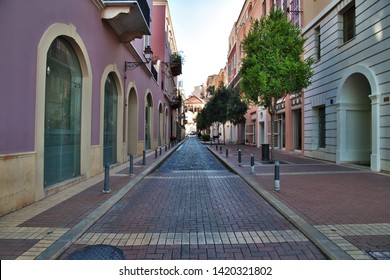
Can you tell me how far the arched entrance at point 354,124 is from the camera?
14.1 meters

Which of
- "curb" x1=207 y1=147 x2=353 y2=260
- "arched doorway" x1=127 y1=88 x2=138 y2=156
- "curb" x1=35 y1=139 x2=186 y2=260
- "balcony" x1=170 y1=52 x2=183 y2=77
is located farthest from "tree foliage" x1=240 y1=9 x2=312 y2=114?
"balcony" x1=170 y1=52 x2=183 y2=77

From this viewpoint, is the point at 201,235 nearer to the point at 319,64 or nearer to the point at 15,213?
the point at 15,213

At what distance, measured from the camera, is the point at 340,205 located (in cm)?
630

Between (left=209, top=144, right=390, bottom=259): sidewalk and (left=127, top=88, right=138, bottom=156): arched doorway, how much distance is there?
8919mm

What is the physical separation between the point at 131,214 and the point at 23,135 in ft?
8.96

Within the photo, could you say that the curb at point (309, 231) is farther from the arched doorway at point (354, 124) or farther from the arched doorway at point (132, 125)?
the arched doorway at point (132, 125)

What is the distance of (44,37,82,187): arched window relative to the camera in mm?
7652

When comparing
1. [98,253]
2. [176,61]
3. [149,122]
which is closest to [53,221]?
[98,253]

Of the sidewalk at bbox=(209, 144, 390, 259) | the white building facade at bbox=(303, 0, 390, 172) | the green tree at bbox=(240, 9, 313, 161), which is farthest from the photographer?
the green tree at bbox=(240, 9, 313, 161)

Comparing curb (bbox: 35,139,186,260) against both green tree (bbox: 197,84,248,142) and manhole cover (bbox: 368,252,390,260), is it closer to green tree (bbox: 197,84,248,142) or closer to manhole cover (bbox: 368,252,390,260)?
manhole cover (bbox: 368,252,390,260)

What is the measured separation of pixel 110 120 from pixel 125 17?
4236 millimetres

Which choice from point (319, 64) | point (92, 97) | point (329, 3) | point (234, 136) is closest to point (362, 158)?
point (319, 64)

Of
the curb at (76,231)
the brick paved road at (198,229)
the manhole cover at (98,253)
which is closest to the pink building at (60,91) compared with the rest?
the curb at (76,231)

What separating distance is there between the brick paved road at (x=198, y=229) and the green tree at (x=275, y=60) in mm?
7311
